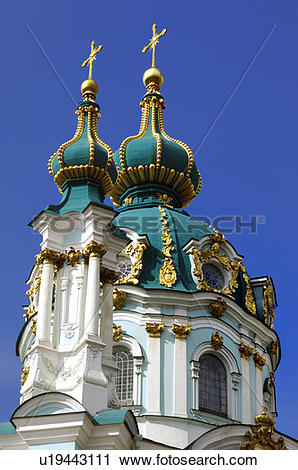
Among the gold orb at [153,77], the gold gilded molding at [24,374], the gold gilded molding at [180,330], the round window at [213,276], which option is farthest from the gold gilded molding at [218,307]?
the gold orb at [153,77]

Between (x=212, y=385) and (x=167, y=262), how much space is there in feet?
10.4

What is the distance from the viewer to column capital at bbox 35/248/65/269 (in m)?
19.9

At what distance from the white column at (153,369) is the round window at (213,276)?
2.12 m

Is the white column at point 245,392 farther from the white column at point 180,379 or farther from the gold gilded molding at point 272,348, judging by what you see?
the white column at point 180,379

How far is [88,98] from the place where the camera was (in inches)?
920

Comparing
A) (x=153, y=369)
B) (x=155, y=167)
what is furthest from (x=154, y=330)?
(x=155, y=167)

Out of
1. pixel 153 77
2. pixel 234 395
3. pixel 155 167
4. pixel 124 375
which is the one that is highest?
pixel 153 77

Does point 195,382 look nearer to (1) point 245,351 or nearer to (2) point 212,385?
(2) point 212,385

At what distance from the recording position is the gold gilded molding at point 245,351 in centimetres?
2505

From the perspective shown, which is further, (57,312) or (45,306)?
(57,312)

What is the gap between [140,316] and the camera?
2442 cm

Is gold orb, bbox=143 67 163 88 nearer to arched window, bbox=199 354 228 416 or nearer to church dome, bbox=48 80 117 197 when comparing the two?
church dome, bbox=48 80 117 197

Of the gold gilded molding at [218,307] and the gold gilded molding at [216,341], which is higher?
the gold gilded molding at [218,307]
